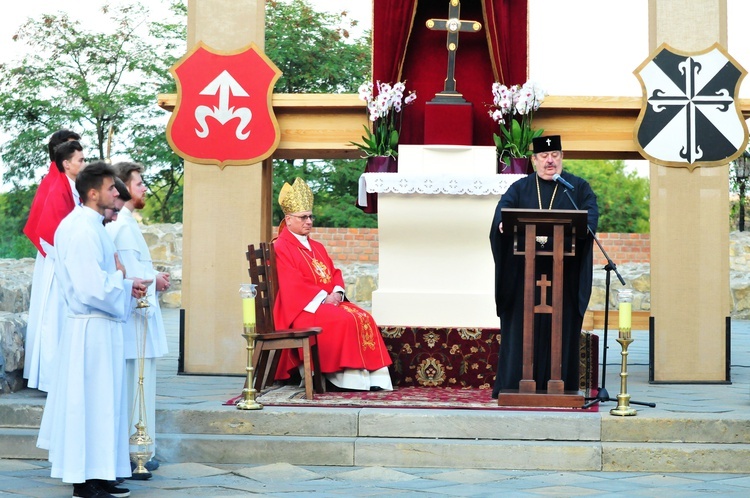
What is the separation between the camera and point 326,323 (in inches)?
276

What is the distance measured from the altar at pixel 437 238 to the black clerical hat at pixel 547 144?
834 millimetres

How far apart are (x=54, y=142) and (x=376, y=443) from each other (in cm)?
255

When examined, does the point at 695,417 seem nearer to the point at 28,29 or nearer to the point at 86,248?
the point at 86,248

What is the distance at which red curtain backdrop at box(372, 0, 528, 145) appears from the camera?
818 cm

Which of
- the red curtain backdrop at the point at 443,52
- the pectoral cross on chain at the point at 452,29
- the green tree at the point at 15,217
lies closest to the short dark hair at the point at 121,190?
the pectoral cross on chain at the point at 452,29

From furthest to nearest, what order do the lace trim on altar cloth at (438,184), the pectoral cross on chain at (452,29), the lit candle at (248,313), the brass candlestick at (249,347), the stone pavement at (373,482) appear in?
the pectoral cross on chain at (452,29) < the lace trim on altar cloth at (438,184) < the lit candle at (248,313) < the brass candlestick at (249,347) < the stone pavement at (373,482)

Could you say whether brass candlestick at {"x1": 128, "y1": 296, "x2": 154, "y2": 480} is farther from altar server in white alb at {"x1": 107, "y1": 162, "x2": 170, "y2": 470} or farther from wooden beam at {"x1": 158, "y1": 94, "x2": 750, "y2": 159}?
wooden beam at {"x1": 158, "y1": 94, "x2": 750, "y2": 159}

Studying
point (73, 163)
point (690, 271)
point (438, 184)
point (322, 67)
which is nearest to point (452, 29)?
point (438, 184)

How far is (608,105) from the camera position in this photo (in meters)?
7.86

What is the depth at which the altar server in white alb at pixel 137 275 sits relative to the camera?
17.1 feet

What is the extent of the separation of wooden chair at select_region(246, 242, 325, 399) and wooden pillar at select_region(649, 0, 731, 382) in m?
2.50

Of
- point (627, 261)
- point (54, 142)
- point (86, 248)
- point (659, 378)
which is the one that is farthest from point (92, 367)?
point (627, 261)

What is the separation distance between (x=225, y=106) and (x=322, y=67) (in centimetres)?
1473

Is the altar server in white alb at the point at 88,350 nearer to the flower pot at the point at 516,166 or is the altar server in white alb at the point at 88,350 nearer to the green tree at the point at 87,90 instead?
the flower pot at the point at 516,166
